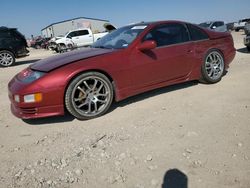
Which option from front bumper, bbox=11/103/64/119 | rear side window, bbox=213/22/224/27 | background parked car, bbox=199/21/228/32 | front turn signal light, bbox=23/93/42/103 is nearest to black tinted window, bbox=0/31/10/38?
front bumper, bbox=11/103/64/119

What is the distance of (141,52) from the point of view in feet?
15.8

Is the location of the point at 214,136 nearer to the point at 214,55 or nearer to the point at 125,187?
the point at 125,187

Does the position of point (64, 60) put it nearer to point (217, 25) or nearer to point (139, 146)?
point (139, 146)

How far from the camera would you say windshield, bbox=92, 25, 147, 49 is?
16.3 ft

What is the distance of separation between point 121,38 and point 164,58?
86cm

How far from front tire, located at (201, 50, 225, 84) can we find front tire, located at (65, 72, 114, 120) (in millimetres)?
2197

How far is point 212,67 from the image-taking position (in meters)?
5.95

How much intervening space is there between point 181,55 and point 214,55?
1.06 metres

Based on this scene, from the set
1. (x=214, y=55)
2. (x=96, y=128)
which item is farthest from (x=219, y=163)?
(x=214, y=55)

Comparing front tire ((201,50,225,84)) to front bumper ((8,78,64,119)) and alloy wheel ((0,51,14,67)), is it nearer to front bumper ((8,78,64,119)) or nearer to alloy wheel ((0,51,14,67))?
front bumper ((8,78,64,119))

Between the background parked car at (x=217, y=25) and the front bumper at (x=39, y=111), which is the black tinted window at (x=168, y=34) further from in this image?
the background parked car at (x=217, y=25)

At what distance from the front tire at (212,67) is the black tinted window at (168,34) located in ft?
2.28

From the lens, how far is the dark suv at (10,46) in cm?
1388

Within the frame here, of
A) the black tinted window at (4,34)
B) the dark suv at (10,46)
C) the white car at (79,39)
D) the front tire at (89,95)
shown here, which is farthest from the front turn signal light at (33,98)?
the white car at (79,39)
